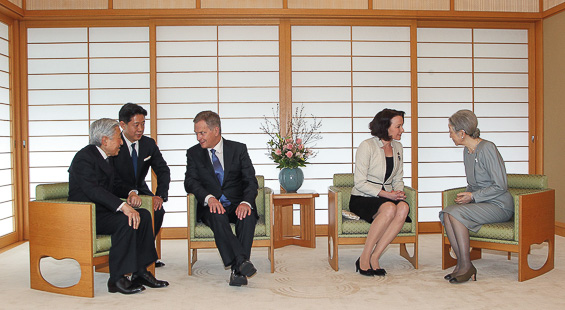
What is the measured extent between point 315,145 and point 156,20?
6.82 ft

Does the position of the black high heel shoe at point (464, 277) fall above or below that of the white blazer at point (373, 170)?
below

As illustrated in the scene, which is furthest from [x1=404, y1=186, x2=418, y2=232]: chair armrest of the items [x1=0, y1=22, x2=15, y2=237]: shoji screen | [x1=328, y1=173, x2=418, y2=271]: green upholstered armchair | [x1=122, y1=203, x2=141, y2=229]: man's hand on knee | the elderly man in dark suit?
[x1=0, y1=22, x2=15, y2=237]: shoji screen

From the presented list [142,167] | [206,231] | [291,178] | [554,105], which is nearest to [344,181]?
[291,178]

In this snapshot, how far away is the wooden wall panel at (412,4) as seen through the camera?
201 inches

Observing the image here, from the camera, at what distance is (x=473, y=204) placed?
3523 millimetres

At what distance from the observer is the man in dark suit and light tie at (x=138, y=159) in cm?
377

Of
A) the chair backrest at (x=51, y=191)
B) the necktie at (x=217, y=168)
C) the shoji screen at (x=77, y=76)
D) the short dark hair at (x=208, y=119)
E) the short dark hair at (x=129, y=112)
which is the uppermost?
the shoji screen at (x=77, y=76)

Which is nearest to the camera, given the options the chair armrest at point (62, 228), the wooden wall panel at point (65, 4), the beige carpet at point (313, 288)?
the beige carpet at point (313, 288)

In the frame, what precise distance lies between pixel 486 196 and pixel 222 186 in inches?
76.0

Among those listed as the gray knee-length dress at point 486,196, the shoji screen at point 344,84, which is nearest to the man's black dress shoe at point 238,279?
the gray knee-length dress at point 486,196

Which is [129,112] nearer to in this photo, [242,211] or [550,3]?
[242,211]

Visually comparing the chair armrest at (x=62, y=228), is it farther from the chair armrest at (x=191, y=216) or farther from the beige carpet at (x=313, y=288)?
the chair armrest at (x=191, y=216)

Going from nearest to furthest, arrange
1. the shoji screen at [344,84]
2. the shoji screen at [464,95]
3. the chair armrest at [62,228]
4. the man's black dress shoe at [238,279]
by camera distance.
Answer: the chair armrest at [62,228], the man's black dress shoe at [238,279], the shoji screen at [344,84], the shoji screen at [464,95]

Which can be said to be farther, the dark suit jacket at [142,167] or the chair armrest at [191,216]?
the dark suit jacket at [142,167]
